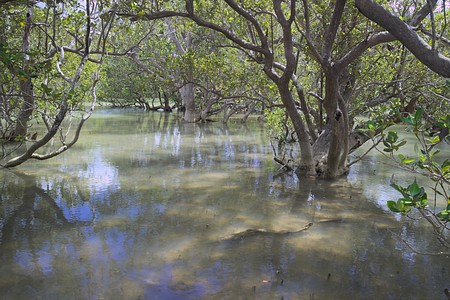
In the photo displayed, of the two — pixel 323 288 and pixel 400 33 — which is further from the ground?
pixel 400 33

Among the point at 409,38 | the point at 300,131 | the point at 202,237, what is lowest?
the point at 202,237

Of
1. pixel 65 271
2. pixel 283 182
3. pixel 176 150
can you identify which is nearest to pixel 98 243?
pixel 65 271

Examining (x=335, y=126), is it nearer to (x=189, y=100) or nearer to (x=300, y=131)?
(x=300, y=131)

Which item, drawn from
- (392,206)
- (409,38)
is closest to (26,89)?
(409,38)

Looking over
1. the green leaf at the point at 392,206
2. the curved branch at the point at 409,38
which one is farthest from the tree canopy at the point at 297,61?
the green leaf at the point at 392,206

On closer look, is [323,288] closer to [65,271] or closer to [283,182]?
[65,271]

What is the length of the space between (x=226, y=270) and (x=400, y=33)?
333cm

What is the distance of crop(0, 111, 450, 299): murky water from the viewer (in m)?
4.81

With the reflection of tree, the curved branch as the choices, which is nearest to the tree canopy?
the reflection of tree

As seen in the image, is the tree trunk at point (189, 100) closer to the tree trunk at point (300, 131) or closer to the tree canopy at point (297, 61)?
the tree canopy at point (297, 61)

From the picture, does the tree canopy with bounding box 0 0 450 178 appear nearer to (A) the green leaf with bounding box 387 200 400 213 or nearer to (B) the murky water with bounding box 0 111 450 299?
(B) the murky water with bounding box 0 111 450 299

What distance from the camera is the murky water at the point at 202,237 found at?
4812 millimetres

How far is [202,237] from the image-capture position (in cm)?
640

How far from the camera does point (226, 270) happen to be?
5219 mm
